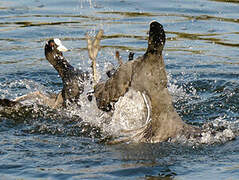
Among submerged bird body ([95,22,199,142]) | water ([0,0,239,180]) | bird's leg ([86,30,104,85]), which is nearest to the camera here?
water ([0,0,239,180])

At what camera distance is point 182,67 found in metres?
7.86

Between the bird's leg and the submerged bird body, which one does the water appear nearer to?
the submerged bird body

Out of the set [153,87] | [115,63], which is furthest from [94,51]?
[115,63]

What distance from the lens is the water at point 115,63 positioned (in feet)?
15.1

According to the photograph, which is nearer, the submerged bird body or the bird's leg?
the submerged bird body

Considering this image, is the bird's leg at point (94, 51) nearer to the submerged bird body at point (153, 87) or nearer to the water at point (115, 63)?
the submerged bird body at point (153, 87)

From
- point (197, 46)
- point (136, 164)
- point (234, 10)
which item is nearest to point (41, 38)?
point (197, 46)

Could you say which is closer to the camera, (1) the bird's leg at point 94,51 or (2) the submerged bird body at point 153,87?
(2) the submerged bird body at point 153,87

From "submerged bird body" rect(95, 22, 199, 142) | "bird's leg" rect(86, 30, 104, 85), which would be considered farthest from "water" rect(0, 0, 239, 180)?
"bird's leg" rect(86, 30, 104, 85)

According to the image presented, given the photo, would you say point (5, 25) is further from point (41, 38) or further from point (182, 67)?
point (182, 67)

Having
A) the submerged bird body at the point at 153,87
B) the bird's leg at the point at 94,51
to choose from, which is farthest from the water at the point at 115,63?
the bird's leg at the point at 94,51

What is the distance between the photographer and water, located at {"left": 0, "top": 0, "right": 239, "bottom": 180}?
4609 millimetres

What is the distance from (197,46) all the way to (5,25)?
3.40m

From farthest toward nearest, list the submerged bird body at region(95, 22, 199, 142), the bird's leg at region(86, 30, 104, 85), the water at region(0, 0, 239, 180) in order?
the bird's leg at region(86, 30, 104, 85), the submerged bird body at region(95, 22, 199, 142), the water at region(0, 0, 239, 180)
